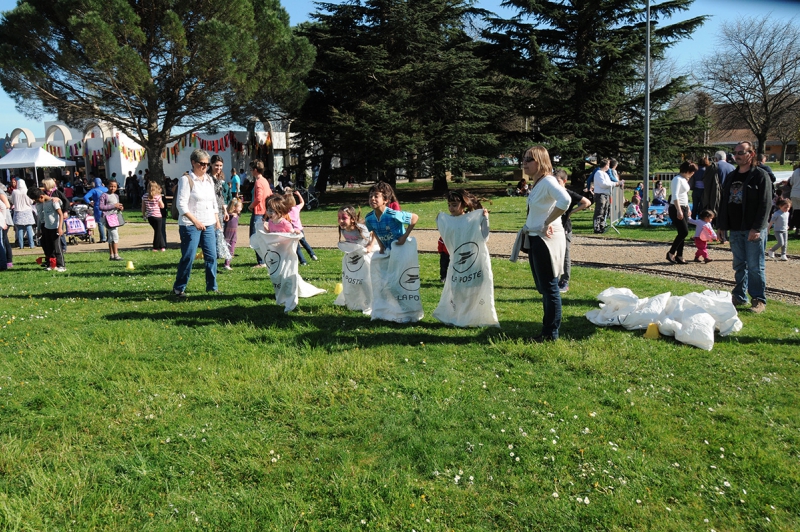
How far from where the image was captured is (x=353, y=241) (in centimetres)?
704

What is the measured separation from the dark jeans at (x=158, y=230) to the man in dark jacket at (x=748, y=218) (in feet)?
36.1

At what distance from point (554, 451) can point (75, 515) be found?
283 centimetres

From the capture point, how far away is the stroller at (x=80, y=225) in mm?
15250

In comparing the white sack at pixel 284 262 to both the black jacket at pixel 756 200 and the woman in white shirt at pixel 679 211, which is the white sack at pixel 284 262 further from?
the woman in white shirt at pixel 679 211

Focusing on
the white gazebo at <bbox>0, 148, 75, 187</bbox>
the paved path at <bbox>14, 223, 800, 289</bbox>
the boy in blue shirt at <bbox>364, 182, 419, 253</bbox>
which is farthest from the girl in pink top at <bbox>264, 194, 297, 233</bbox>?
the white gazebo at <bbox>0, 148, 75, 187</bbox>

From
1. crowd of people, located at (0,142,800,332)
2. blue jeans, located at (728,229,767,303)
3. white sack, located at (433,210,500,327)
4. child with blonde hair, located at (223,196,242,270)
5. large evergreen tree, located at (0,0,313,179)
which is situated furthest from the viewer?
large evergreen tree, located at (0,0,313,179)

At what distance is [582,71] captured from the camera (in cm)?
2778

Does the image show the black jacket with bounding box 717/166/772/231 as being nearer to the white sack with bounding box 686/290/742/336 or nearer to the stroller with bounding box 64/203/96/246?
the white sack with bounding box 686/290/742/336

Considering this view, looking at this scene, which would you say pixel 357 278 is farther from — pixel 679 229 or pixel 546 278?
pixel 679 229

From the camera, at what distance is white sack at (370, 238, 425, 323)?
21.2ft

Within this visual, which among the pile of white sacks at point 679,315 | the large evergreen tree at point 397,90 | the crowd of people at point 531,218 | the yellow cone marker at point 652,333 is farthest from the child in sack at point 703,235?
the large evergreen tree at point 397,90

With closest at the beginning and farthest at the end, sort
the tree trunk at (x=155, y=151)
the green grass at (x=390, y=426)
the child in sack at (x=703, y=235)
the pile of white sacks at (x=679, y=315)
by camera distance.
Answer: the green grass at (x=390, y=426) → the pile of white sacks at (x=679, y=315) → the child in sack at (x=703, y=235) → the tree trunk at (x=155, y=151)

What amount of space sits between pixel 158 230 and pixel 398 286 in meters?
8.71

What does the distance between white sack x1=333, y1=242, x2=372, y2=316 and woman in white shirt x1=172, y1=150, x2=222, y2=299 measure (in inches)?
81.0
